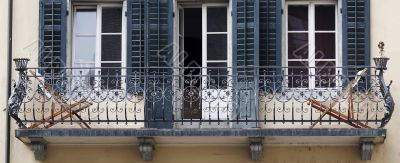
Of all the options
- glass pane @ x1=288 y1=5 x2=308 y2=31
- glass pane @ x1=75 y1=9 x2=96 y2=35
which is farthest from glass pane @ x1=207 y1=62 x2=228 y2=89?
glass pane @ x1=75 y1=9 x2=96 y2=35

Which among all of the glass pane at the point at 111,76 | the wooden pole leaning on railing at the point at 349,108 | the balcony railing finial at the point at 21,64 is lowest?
the wooden pole leaning on railing at the point at 349,108

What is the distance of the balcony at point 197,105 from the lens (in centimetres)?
1967

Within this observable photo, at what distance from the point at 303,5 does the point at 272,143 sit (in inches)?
97.0

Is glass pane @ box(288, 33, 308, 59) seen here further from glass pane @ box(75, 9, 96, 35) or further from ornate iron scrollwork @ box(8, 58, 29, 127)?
ornate iron scrollwork @ box(8, 58, 29, 127)

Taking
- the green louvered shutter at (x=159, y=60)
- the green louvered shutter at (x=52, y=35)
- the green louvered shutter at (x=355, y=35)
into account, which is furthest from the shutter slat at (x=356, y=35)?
the green louvered shutter at (x=52, y=35)

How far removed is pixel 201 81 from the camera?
20.3 m

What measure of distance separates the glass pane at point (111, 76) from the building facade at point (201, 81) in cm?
2

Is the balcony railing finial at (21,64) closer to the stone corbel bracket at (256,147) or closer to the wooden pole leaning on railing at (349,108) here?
the stone corbel bracket at (256,147)

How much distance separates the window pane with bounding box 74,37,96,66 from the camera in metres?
20.8

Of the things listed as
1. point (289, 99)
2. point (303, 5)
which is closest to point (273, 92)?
point (289, 99)

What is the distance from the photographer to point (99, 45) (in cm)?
2084

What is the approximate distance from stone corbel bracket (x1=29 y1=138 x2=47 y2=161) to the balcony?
0.05 m

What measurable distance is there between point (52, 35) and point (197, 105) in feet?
8.80

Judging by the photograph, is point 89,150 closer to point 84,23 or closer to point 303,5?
point 84,23
